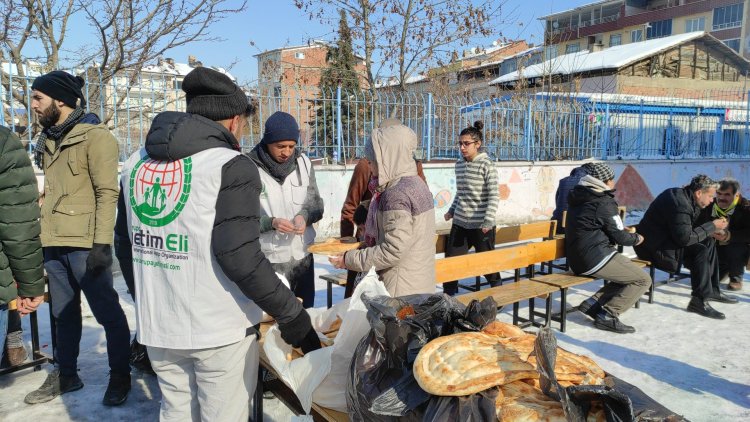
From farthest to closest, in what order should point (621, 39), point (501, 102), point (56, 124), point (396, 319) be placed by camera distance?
point (621, 39), point (501, 102), point (56, 124), point (396, 319)

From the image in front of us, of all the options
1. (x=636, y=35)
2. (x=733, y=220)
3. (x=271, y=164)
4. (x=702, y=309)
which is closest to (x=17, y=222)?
(x=271, y=164)

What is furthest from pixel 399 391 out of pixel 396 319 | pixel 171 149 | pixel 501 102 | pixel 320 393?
pixel 501 102

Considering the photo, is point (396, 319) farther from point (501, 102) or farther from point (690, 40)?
point (690, 40)

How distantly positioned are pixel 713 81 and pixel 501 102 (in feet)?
101

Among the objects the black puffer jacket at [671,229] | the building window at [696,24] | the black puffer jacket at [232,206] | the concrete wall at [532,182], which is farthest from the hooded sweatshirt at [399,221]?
the building window at [696,24]

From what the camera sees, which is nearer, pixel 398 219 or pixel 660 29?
pixel 398 219

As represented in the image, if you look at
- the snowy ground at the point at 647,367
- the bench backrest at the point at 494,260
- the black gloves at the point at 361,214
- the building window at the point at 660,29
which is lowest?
the snowy ground at the point at 647,367

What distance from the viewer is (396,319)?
190 cm

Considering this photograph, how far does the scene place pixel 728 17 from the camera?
164ft

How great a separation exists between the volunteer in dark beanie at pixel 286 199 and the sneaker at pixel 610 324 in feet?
9.37

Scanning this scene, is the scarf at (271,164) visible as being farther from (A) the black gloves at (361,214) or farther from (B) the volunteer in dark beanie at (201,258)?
(B) the volunteer in dark beanie at (201,258)

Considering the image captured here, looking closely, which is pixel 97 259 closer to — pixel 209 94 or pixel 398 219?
pixel 209 94

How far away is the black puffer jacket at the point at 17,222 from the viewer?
2334 millimetres

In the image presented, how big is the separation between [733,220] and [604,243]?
82.9 inches
